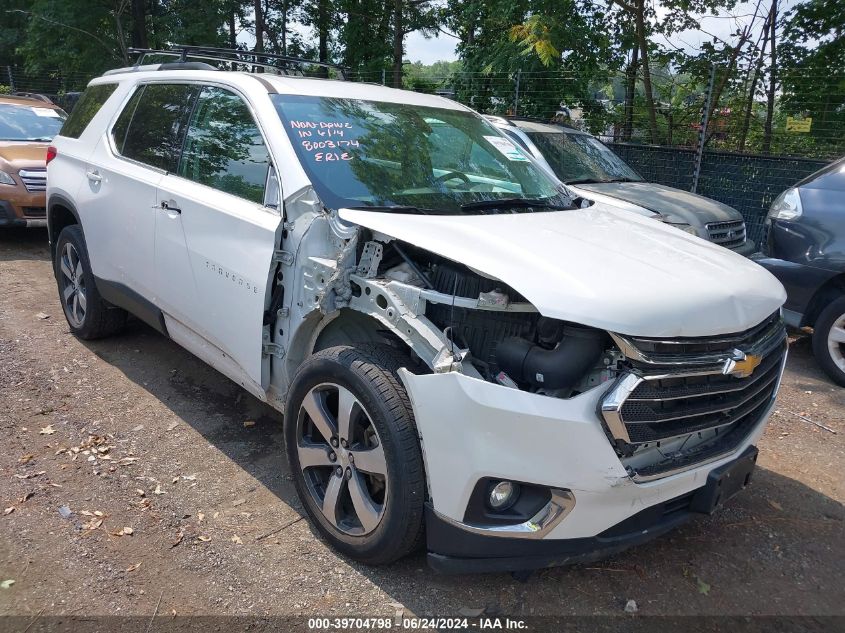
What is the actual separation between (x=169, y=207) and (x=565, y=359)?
8.24 feet

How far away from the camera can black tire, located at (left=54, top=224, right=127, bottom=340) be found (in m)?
5.00

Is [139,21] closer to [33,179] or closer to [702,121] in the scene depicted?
[33,179]

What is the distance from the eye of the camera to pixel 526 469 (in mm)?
2355

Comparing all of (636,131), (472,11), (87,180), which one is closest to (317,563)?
(87,180)

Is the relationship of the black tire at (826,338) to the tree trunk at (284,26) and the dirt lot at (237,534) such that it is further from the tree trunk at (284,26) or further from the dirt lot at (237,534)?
the tree trunk at (284,26)

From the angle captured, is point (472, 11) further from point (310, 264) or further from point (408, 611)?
point (408, 611)

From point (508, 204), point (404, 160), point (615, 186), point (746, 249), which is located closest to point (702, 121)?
→ point (615, 186)

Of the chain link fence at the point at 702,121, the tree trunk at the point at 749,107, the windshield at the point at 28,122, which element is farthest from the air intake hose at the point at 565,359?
the tree trunk at the point at 749,107

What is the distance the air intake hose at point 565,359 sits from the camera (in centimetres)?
243

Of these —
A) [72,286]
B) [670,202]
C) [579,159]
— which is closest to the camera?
[72,286]

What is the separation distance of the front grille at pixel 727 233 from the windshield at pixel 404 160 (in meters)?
3.27

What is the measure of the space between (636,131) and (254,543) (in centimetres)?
1096

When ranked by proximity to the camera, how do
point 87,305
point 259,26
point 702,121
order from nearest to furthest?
point 87,305
point 702,121
point 259,26

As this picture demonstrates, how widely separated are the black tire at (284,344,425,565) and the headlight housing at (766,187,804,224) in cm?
419
